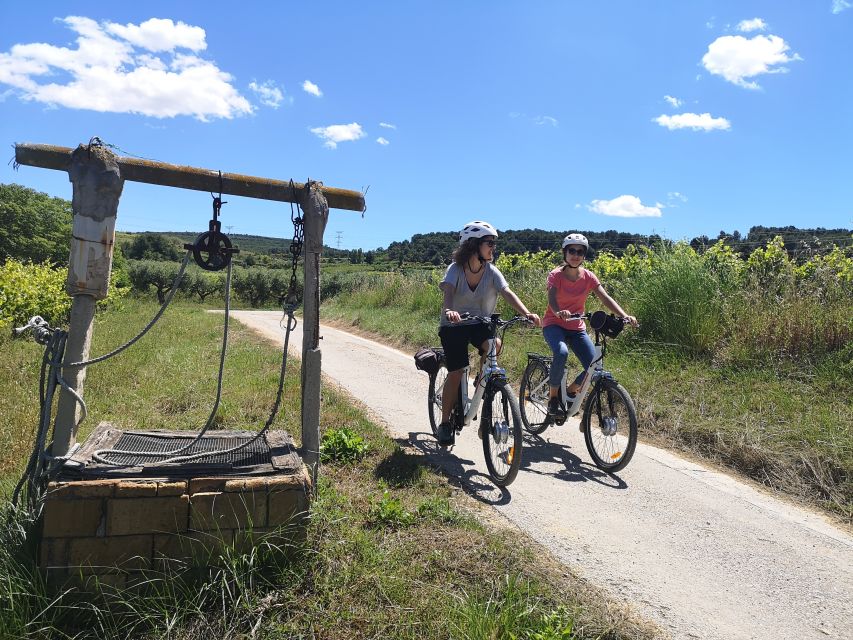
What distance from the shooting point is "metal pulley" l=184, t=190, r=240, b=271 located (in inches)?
138

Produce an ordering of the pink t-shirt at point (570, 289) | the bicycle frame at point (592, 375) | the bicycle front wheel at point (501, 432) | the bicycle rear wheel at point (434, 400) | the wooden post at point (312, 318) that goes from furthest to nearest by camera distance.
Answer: the bicycle rear wheel at point (434, 400), the pink t-shirt at point (570, 289), the bicycle frame at point (592, 375), the bicycle front wheel at point (501, 432), the wooden post at point (312, 318)

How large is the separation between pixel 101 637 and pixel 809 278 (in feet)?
31.7

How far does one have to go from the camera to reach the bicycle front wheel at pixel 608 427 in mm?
5004

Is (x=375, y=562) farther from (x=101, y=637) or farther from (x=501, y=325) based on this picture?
(x=501, y=325)

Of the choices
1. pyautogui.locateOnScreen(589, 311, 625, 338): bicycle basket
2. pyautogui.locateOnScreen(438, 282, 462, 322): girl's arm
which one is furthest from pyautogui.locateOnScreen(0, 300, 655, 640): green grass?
pyautogui.locateOnScreen(589, 311, 625, 338): bicycle basket

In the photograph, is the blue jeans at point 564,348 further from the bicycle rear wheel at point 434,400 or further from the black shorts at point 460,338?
the bicycle rear wheel at point 434,400

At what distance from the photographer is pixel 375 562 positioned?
10.6ft

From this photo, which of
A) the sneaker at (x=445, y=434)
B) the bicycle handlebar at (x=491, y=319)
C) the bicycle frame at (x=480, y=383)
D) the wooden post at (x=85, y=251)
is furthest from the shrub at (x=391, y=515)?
the wooden post at (x=85, y=251)

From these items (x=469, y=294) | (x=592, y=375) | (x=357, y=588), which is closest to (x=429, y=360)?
(x=469, y=294)

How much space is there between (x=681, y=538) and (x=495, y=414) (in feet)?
5.32

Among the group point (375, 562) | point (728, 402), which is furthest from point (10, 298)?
point (728, 402)

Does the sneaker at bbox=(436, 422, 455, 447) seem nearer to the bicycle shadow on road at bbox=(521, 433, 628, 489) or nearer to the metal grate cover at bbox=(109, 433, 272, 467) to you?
the bicycle shadow on road at bbox=(521, 433, 628, 489)

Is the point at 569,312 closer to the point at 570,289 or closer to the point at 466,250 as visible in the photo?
the point at 570,289

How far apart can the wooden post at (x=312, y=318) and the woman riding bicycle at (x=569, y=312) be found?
2523 mm
